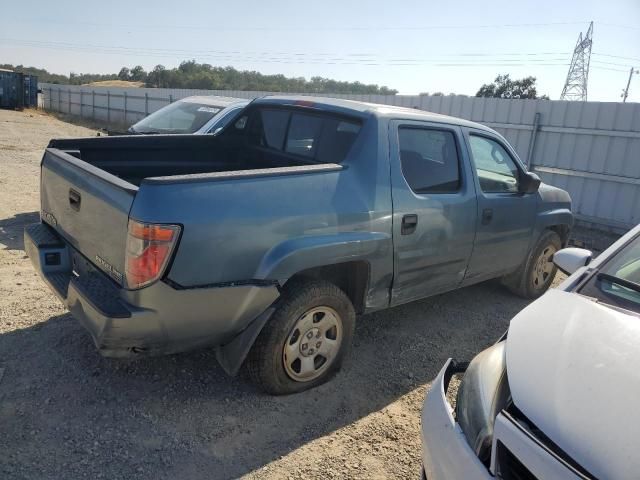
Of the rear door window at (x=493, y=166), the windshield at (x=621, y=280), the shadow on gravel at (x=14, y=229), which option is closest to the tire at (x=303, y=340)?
the windshield at (x=621, y=280)

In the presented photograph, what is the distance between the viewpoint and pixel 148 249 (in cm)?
263

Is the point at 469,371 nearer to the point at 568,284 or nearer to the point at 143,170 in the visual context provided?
the point at 568,284

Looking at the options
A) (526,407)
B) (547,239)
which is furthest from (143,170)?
(547,239)

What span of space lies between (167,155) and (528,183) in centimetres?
333

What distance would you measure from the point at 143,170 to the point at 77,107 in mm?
35899

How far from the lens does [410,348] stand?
430 cm

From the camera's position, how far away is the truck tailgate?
2822 millimetres

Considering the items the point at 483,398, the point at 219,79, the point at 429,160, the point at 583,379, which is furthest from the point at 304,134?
the point at 219,79

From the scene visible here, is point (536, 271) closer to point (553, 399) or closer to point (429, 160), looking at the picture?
point (429, 160)

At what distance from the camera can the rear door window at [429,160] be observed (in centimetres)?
381

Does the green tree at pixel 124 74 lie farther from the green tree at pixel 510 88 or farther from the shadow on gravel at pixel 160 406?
the shadow on gravel at pixel 160 406

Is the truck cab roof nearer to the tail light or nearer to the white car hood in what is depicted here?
the tail light

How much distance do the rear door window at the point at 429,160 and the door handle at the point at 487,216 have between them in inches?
15.1

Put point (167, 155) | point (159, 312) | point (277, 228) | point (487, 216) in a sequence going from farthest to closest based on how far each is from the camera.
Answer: point (167, 155)
point (487, 216)
point (277, 228)
point (159, 312)
